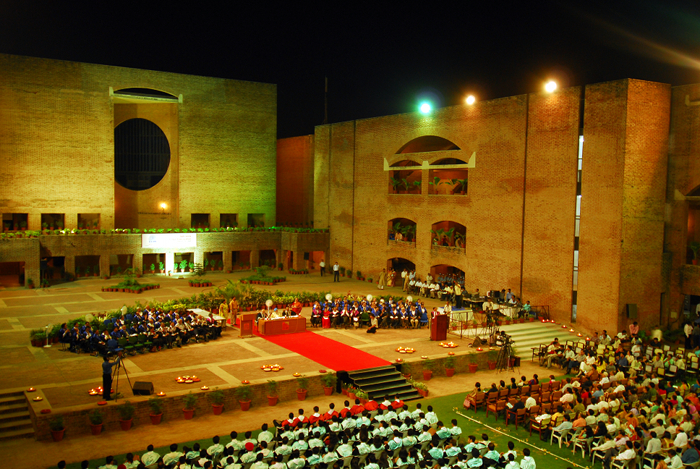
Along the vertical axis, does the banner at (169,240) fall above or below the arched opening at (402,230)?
below

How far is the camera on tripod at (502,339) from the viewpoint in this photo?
23067 millimetres

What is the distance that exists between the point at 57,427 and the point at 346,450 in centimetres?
786

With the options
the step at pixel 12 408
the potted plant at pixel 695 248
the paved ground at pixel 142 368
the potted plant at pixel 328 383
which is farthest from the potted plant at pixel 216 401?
the potted plant at pixel 695 248

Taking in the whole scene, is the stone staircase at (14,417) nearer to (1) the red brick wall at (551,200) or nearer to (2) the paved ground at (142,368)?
(2) the paved ground at (142,368)

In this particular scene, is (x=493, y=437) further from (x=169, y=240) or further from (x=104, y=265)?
(x=104, y=265)

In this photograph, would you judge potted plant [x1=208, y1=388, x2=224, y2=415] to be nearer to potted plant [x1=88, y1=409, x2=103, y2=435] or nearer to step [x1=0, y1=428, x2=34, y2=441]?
potted plant [x1=88, y1=409, x2=103, y2=435]

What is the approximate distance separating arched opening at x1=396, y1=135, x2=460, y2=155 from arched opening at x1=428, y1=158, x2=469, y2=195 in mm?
832

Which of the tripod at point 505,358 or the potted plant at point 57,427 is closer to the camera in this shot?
the potted plant at point 57,427

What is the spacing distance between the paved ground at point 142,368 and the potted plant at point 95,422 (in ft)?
0.70

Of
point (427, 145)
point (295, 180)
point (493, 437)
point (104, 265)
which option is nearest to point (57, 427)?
point (493, 437)

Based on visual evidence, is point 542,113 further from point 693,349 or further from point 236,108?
point 236,108

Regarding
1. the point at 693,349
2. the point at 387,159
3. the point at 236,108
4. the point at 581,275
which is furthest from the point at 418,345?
the point at 236,108

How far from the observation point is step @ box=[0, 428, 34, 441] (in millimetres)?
15824

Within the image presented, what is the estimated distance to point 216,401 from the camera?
17.8 metres
